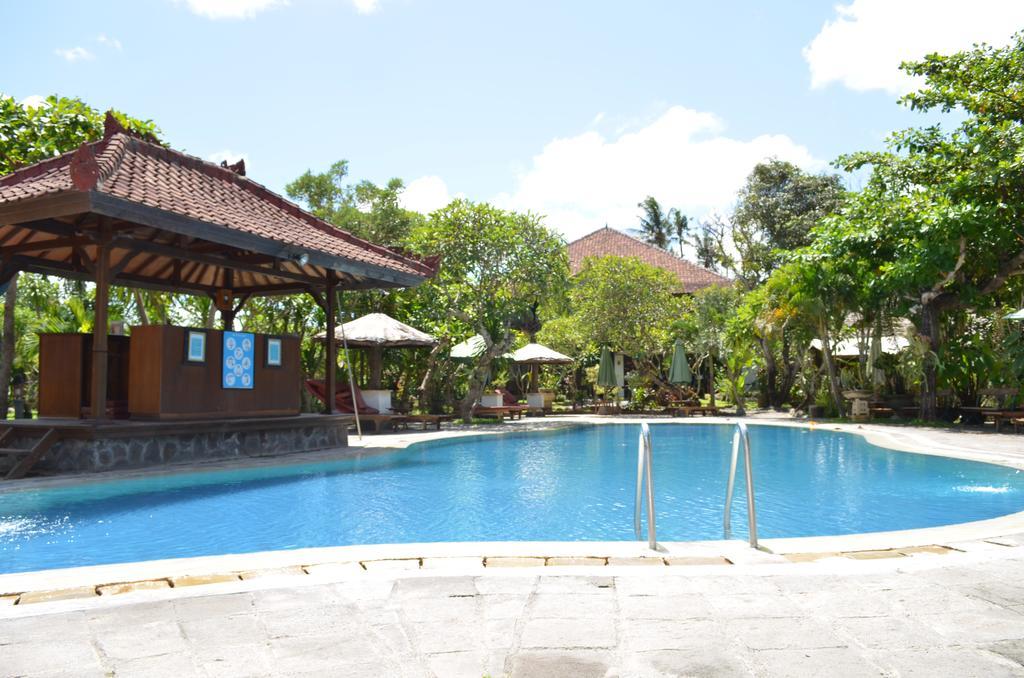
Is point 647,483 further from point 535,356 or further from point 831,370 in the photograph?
point 535,356

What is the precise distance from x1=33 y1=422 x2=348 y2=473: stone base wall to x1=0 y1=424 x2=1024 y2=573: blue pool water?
0.92 meters

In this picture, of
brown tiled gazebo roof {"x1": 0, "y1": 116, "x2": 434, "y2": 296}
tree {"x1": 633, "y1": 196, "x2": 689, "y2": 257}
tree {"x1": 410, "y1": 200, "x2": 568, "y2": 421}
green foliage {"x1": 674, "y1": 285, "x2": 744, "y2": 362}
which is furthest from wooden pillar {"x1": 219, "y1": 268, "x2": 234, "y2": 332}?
tree {"x1": 633, "y1": 196, "x2": 689, "y2": 257}

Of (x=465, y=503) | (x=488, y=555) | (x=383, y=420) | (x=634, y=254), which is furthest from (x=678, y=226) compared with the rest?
(x=488, y=555)

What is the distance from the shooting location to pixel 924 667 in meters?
2.69

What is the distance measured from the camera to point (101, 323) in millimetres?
9117

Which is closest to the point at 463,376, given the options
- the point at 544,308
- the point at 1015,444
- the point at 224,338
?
the point at 544,308

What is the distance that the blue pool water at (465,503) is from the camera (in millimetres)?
6109

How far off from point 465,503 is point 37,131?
11435 mm

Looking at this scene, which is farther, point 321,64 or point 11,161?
point 321,64

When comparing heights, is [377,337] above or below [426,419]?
above

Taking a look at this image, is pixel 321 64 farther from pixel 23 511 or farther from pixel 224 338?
pixel 23 511

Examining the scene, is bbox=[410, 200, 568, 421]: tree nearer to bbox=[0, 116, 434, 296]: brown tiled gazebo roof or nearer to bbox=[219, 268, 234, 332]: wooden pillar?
bbox=[0, 116, 434, 296]: brown tiled gazebo roof

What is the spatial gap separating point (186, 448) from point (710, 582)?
8.49 m

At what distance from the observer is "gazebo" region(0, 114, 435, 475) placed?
29.1 feet
